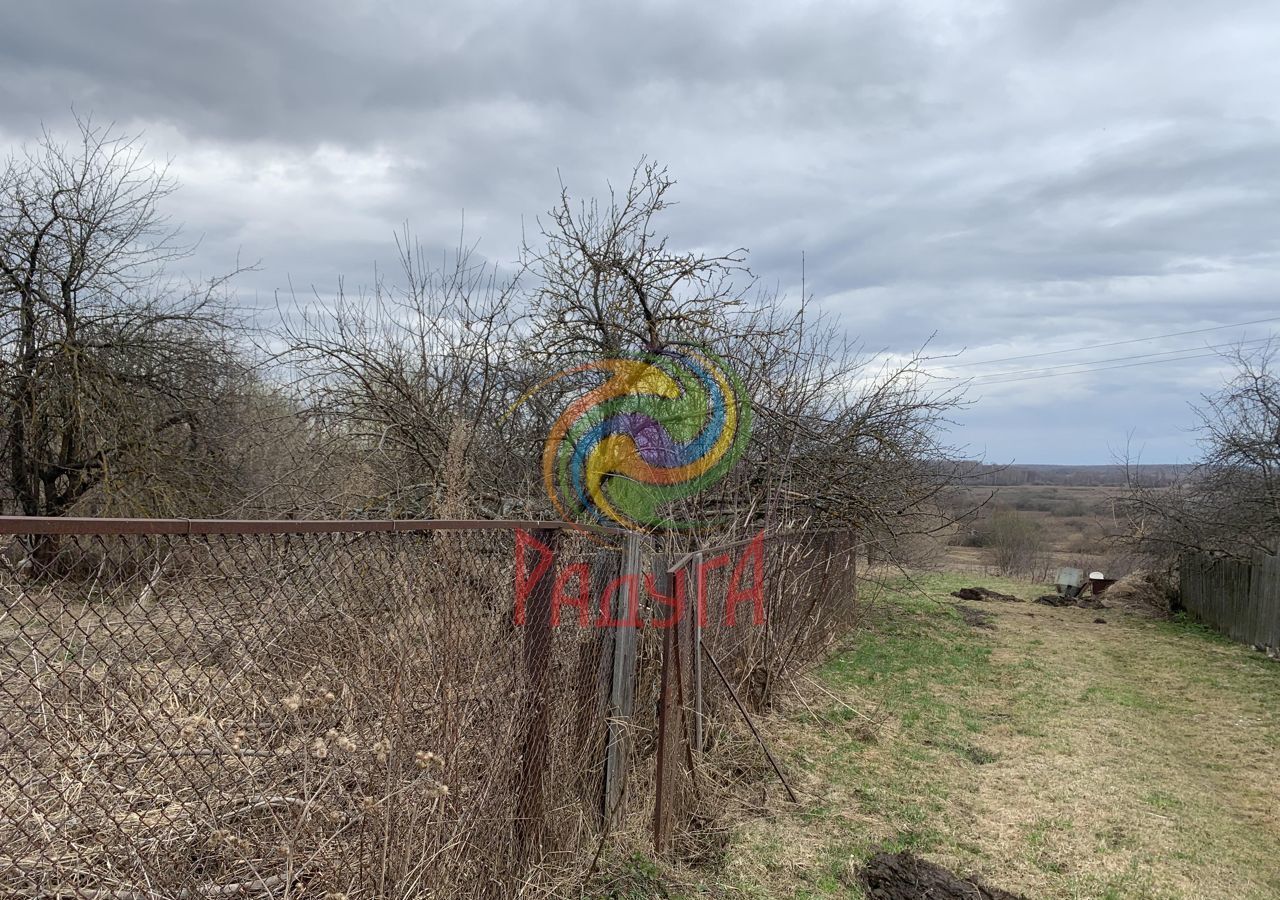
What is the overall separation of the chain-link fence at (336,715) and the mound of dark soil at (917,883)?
0.99 m

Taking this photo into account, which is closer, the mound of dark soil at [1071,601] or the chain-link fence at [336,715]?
the chain-link fence at [336,715]

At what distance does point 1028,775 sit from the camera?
19.7ft

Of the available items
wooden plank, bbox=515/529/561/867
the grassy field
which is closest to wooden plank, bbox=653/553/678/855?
the grassy field

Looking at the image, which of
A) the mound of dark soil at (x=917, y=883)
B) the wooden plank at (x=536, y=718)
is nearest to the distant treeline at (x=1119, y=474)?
the mound of dark soil at (x=917, y=883)

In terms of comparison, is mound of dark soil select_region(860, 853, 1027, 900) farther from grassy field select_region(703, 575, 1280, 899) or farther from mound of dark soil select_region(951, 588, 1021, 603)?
mound of dark soil select_region(951, 588, 1021, 603)

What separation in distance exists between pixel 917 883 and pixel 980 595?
14.3 metres

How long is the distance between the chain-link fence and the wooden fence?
1266 centimetres

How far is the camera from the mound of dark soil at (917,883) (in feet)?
13.1

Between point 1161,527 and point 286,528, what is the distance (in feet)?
64.6

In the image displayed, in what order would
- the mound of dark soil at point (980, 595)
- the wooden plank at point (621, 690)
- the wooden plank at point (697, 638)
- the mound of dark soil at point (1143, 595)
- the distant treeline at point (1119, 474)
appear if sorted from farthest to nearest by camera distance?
the mound of dark soil at point (1143, 595)
the mound of dark soil at point (980, 595)
the distant treeline at point (1119, 474)
the wooden plank at point (697, 638)
the wooden plank at point (621, 690)

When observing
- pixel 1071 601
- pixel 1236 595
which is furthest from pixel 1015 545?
pixel 1236 595

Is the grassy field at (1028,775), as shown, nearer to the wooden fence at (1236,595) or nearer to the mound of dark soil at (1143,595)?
the wooden fence at (1236,595)

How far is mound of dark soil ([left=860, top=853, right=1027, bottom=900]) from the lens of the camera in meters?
3.99

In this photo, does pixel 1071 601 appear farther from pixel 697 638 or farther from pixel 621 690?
pixel 621 690
